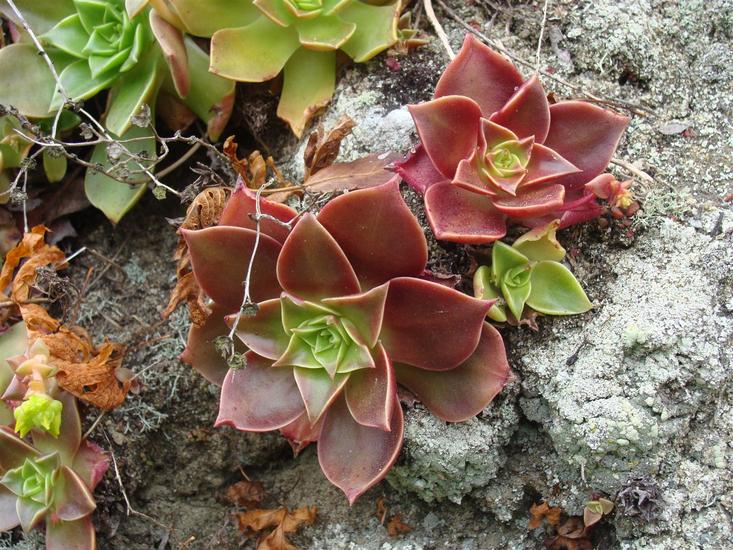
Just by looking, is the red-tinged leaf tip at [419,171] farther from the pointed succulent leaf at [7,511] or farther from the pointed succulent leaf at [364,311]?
the pointed succulent leaf at [7,511]

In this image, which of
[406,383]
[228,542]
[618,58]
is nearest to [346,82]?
[618,58]

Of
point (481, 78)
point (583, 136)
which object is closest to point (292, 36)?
point (481, 78)

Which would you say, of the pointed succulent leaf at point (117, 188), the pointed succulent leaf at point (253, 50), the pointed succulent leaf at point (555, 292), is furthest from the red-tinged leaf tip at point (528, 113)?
the pointed succulent leaf at point (117, 188)

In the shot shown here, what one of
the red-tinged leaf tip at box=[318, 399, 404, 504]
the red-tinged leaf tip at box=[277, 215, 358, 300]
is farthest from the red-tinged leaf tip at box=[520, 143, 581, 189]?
the red-tinged leaf tip at box=[318, 399, 404, 504]

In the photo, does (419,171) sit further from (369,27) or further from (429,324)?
(369,27)

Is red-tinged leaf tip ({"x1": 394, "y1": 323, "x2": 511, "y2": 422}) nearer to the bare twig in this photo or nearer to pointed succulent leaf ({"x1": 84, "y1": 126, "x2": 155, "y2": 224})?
the bare twig
